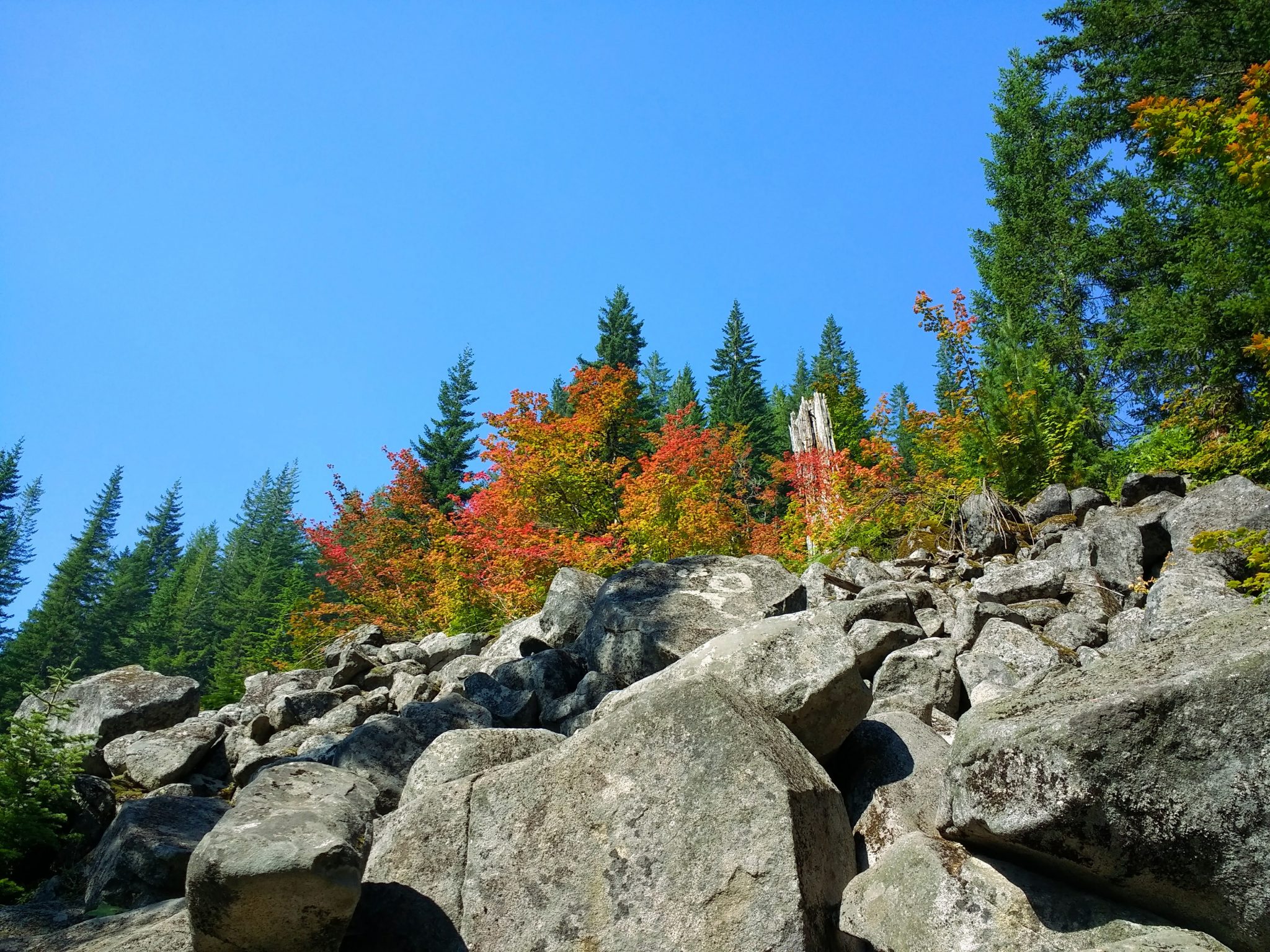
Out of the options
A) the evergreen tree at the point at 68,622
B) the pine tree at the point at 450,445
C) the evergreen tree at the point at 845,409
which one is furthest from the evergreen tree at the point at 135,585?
the evergreen tree at the point at 845,409

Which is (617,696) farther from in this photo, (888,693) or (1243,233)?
(1243,233)

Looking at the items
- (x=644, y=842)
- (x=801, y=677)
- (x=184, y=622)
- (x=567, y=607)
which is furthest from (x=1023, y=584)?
(x=184, y=622)

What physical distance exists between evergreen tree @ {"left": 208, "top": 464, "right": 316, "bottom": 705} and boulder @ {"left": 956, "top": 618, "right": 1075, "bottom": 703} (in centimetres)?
1657

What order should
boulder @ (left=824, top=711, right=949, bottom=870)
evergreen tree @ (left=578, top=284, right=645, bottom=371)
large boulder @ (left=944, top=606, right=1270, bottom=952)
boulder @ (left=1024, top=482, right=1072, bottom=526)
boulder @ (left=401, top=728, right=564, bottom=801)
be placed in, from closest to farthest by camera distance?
large boulder @ (left=944, top=606, right=1270, bottom=952), boulder @ (left=824, top=711, right=949, bottom=870), boulder @ (left=401, top=728, right=564, bottom=801), boulder @ (left=1024, top=482, right=1072, bottom=526), evergreen tree @ (left=578, top=284, right=645, bottom=371)

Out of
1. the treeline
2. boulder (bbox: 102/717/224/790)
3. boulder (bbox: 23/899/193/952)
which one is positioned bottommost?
A: boulder (bbox: 23/899/193/952)

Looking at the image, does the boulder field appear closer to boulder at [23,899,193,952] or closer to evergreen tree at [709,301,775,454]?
boulder at [23,899,193,952]

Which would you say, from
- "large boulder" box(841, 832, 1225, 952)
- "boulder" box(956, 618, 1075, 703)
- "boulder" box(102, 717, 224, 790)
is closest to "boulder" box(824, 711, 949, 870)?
"large boulder" box(841, 832, 1225, 952)

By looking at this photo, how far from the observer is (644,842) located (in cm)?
411

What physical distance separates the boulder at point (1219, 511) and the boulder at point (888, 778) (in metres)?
5.33

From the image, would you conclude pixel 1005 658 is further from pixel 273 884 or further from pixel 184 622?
pixel 184 622

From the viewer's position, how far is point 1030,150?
25.3 m

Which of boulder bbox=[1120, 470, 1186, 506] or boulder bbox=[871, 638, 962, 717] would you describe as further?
boulder bbox=[1120, 470, 1186, 506]

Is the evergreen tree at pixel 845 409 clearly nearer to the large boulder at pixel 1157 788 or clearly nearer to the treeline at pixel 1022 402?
the treeline at pixel 1022 402

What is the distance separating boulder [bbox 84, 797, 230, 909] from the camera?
580 cm
